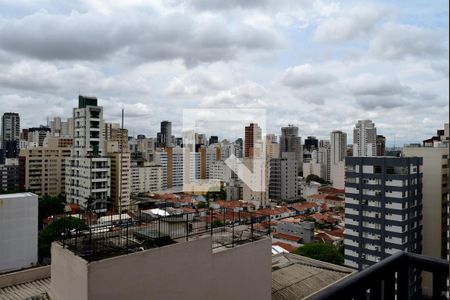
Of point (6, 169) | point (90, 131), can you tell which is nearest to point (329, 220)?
point (90, 131)

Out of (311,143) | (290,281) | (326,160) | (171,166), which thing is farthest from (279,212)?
(311,143)

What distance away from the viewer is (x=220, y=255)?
2.42 m

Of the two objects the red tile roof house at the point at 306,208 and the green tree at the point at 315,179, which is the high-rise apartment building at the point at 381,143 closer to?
the red tile roof house at the point at 306,208

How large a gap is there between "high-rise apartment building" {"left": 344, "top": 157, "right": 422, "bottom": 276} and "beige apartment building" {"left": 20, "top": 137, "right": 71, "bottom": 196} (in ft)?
44.5

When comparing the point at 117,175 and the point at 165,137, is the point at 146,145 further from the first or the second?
the point at 117,175

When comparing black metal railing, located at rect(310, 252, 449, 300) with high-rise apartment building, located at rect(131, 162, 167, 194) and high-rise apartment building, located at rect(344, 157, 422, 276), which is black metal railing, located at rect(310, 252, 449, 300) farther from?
high-rise apartment building, located at rect(131, 162, 167, 194)

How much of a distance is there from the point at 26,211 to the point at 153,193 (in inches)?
594

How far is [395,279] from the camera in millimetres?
600

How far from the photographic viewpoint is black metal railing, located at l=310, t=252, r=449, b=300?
53 cm

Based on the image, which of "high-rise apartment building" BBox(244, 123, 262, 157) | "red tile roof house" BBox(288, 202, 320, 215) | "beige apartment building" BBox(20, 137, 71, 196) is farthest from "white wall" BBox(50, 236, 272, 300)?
"beige apartment building" BBox(20, 137, 71, 196)

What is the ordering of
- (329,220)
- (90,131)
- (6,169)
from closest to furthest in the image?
(90,131) < (329,220) < (6,169)

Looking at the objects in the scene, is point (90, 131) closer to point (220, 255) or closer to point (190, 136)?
point (190, 136)

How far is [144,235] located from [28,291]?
1116 millimetres

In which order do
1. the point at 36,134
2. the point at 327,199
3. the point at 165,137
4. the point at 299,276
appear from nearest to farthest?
the point at 299,276
the point at 327,199
the point at 36,134
the point at 165,137
